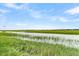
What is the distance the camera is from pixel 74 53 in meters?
1.23

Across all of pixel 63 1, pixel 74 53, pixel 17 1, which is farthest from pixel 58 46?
pixel 17 1

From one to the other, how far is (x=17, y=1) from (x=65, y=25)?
0.43 meters

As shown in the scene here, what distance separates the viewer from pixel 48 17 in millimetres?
1259

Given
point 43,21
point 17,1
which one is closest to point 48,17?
point 43,21

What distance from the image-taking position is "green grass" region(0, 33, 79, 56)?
4.05ft

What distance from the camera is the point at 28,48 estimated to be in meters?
1.24

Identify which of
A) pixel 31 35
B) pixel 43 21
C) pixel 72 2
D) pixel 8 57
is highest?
pixel 72 2

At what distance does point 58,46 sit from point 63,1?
363 millimetres

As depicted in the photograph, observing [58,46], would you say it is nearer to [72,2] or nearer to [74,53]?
[74,53]

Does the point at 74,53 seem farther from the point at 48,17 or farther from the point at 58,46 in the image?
the point at 48,17

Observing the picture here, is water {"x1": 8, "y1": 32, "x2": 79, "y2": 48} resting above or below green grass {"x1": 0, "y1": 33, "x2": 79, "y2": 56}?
above

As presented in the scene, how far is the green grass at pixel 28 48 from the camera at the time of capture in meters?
1.23

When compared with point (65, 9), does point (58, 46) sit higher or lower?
lower

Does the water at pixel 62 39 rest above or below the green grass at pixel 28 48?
above
